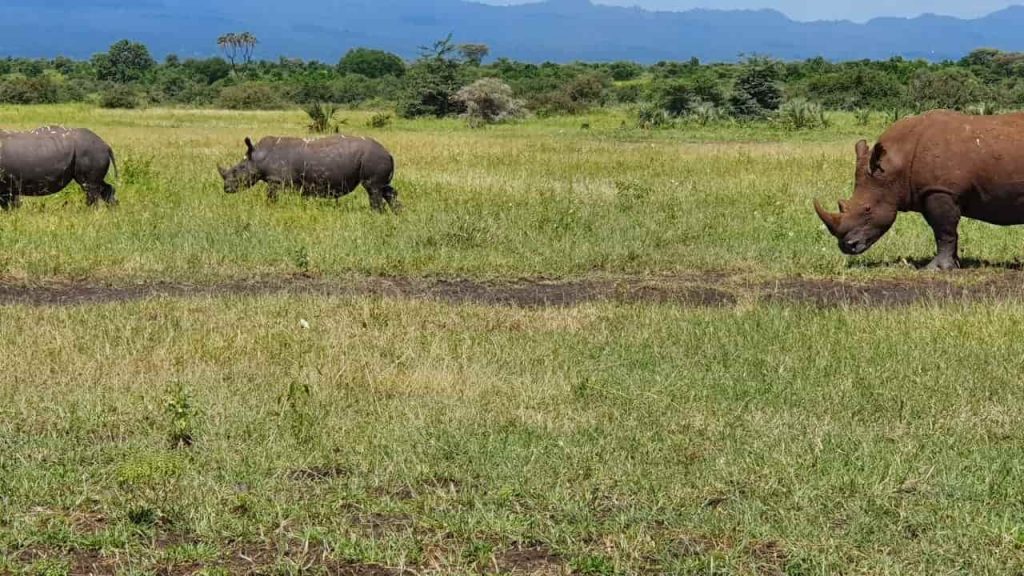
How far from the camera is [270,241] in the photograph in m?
14.0

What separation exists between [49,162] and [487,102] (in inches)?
1185

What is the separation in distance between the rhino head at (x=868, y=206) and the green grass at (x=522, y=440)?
11.1 feet

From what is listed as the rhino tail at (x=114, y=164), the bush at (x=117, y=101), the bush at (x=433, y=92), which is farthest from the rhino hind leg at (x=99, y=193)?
the bush at (x=117, y=101)

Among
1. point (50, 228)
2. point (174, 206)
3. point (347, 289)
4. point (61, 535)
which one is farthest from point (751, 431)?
point (174, 206)

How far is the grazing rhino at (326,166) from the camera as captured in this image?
659 inches

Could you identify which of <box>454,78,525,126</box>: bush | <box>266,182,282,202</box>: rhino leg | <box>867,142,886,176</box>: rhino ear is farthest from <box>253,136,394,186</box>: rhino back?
<box>454,78,525,126</box>: bush

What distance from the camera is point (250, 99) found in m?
58.4

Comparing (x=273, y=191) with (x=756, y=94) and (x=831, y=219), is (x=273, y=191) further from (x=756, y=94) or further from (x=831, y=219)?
(x=756, y=94)

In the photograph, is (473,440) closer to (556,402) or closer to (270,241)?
(556,402)

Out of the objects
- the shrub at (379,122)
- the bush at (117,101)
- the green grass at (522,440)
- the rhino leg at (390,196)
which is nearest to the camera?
the green grass at (522,440)

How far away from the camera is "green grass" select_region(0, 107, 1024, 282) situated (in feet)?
42.4

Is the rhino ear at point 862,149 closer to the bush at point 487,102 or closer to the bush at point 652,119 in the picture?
the bush at point 652,119

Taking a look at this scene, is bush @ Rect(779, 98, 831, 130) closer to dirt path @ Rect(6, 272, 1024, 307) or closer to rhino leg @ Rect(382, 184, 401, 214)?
rhino leg @ Rect(382, 184, 401, 214)

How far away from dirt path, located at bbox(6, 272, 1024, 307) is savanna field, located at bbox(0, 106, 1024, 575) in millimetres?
63
